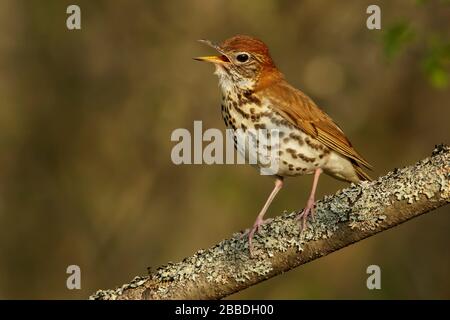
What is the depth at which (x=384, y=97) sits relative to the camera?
10.3m

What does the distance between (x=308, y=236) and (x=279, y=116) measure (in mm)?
1491

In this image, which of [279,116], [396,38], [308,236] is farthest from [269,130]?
[308,236]

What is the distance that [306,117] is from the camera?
6250 mm

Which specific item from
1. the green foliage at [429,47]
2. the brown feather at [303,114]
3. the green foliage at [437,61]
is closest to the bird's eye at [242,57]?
the brown feather at [303,114]

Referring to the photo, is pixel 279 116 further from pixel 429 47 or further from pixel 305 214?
pixel 305 214

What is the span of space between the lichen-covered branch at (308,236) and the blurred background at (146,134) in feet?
15.8

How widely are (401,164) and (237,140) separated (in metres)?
4.62

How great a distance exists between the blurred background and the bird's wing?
3446 mm

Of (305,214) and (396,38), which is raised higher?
(396,38)

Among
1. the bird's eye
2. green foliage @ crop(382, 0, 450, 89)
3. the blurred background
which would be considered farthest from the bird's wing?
the blurred background

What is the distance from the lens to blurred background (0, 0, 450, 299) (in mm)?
9836
